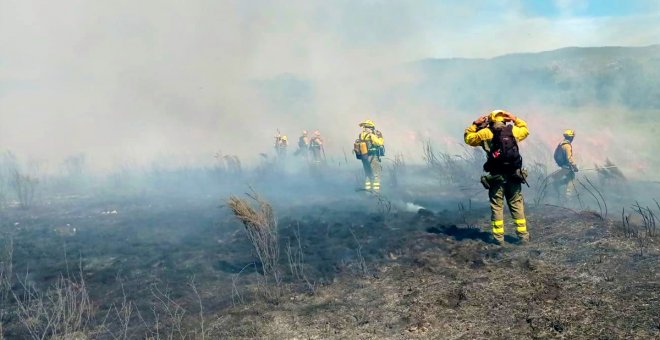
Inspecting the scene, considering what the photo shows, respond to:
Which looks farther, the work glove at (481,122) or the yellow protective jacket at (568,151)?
the yellow protective jacket at (568,151)

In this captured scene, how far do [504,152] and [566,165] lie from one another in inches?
212

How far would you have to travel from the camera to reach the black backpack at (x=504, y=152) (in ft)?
21.6

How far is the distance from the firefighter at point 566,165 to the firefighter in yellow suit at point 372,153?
4440 mm

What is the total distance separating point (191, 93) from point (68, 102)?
8854 mm

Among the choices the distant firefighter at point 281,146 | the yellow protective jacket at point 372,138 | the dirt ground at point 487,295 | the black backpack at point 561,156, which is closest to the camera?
the dirt ground at point 487,295

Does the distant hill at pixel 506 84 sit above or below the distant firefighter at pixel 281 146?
above

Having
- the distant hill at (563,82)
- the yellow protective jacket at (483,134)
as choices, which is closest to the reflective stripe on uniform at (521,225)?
the yellow protective jacket at (483,134)

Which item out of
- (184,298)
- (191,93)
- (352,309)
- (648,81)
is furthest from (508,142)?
(191,93)

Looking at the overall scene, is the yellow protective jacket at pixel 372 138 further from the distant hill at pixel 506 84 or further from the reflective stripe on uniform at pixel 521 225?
the distant hill at pixel 506 84

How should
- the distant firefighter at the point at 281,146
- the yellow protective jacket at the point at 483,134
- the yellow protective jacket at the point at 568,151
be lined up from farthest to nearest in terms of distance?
1. the distant firefighter at the point at 281,146
2. the yellow protective jacket at the point at 568,151
3. the yellow protective jacket at the point at 483,134

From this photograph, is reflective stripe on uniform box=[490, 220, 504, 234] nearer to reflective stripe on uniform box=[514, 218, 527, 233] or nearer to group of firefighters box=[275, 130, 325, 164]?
reflective stripe on uniform box=[514, 218, 527, 233]

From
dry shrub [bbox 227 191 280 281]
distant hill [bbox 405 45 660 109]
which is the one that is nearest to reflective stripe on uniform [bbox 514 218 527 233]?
dry shrub [bbox 227 191 280 281]

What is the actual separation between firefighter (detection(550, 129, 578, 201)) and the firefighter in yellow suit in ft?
14.6

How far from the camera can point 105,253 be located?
8836 mm
